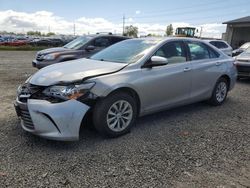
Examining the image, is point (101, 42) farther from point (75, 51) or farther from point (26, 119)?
point (26, 119)

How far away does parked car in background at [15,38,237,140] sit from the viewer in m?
3.60

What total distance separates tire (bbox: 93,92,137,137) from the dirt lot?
16 centimetres

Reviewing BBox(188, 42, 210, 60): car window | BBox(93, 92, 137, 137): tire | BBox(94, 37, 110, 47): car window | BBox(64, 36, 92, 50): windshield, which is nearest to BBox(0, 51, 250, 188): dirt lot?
BBox(93, 92, 137, 137): tire

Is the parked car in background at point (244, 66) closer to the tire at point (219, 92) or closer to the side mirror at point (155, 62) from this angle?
the tire at point (219, 92)

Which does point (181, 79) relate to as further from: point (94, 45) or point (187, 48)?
point (94, 45)

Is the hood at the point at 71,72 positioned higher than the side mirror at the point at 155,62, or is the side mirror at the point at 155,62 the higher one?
the side mirror at the point at 155,62

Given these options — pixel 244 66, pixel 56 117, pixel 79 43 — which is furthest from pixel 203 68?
pixel 79 43

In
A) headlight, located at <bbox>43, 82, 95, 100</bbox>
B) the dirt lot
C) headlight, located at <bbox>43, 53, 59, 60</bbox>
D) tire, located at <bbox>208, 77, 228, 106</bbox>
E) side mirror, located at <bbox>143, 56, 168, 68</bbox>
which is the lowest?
the dirt lot

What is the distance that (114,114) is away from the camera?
4.05 meters

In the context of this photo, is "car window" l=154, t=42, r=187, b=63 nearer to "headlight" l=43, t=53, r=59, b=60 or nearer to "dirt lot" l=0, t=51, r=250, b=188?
"dirt lot" l=0, t=51, r=250, b=188

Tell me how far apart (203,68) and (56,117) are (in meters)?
3.26

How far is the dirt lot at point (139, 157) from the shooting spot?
3020 millimetres

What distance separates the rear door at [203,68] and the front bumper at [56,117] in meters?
2.61

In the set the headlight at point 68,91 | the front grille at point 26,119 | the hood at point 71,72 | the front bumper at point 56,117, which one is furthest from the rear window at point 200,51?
the front grille at point 26,119
